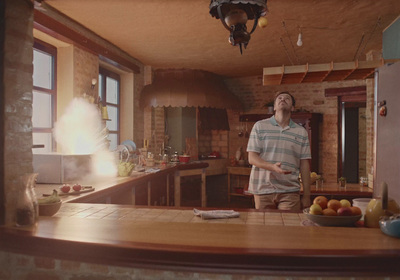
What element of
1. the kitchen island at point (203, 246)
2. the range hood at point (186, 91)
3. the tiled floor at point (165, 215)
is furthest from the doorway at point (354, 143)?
the kitchen island at point (203, 246)

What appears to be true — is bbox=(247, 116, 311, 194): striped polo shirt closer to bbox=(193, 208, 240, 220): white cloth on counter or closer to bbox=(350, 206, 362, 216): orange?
bbox=(193, 208, 240, 220): white cloth on counter

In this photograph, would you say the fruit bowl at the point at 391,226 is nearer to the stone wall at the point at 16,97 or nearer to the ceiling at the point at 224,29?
the stone wall at the point at 16,97

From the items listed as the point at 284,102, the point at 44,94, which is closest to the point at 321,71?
the point at 284,102

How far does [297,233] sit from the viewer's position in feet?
6.17

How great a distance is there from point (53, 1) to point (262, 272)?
401cm

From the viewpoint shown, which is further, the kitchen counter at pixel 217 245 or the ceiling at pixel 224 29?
the ceiling at pixel 224 29

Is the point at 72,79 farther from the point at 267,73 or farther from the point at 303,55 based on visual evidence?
the point at 303,55

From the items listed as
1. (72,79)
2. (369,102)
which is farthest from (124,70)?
(369,102)

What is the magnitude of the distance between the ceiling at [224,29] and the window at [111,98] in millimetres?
641

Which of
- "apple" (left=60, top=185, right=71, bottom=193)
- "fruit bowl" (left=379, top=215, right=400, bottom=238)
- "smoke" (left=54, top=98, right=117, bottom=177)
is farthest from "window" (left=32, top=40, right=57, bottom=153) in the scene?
"fruit bowl" (left=379, top=215, right=400, bottom=238)

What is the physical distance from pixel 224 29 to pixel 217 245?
405 cm

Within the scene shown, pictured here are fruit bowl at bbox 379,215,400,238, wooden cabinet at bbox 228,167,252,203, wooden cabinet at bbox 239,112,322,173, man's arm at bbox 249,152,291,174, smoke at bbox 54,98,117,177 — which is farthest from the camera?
wooden cabinet at bbox 228,167,252,203

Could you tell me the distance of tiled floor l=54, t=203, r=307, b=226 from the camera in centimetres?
221

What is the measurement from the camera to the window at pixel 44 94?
465 cm
